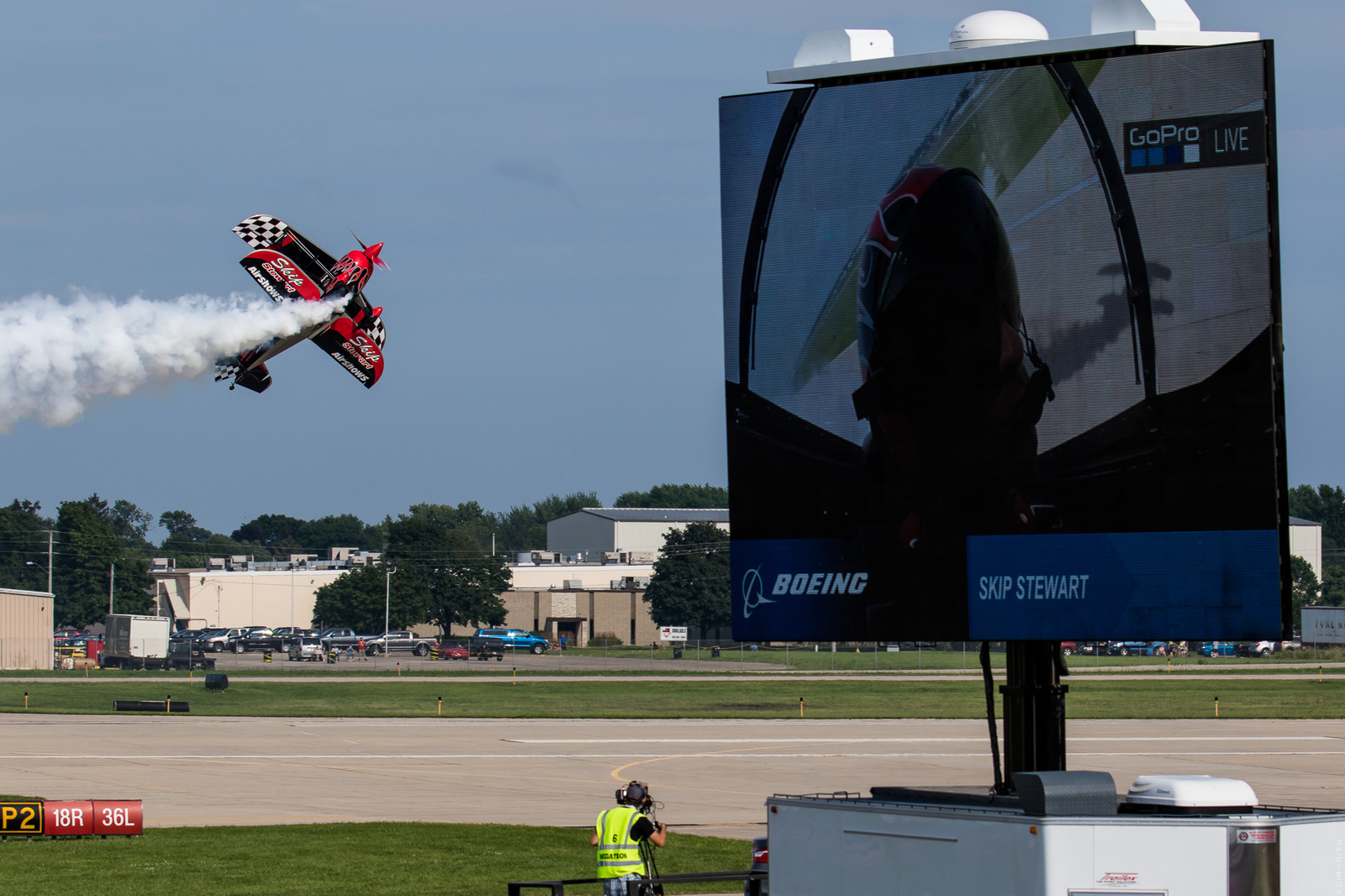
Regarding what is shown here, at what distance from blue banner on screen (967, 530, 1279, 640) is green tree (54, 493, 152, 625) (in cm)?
15777

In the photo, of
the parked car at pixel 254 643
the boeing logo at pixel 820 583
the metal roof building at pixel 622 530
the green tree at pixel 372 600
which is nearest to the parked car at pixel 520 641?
the parked car at pixel 254 643

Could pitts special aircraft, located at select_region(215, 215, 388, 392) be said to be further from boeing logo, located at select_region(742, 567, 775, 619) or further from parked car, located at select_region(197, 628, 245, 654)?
parked car, located at select_region(197, 628, 245, 654)

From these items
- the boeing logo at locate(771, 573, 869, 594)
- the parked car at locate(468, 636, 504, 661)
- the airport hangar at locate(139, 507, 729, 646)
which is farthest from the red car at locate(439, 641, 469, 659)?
the boeing logo at locate(771, 573, 869, 594)

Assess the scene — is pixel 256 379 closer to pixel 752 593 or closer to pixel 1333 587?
pixel 752 593

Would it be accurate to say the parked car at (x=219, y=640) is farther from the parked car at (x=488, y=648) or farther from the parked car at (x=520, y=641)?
the parked car at (x=488, y=648)

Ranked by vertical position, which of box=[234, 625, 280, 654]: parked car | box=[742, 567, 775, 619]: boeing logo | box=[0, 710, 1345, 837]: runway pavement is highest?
box=[742, 567, 775, 619]: boeing logo

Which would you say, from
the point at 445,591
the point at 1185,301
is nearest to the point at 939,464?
the point at 1185,301

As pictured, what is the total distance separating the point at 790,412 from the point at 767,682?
6132 centimetres

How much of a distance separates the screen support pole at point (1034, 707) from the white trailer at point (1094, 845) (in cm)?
364

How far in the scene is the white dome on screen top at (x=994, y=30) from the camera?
12.7m

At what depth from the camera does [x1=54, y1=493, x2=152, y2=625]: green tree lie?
15862 centimetres

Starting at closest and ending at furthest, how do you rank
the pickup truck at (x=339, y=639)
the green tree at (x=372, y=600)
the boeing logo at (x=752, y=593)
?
the boeing logo at (x=752, y=593), the pickup truck at (x=339, y=639), the green tree at (x=372, y=600)

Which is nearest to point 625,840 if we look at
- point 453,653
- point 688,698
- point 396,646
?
point 688,698

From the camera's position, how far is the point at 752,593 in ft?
43.3
